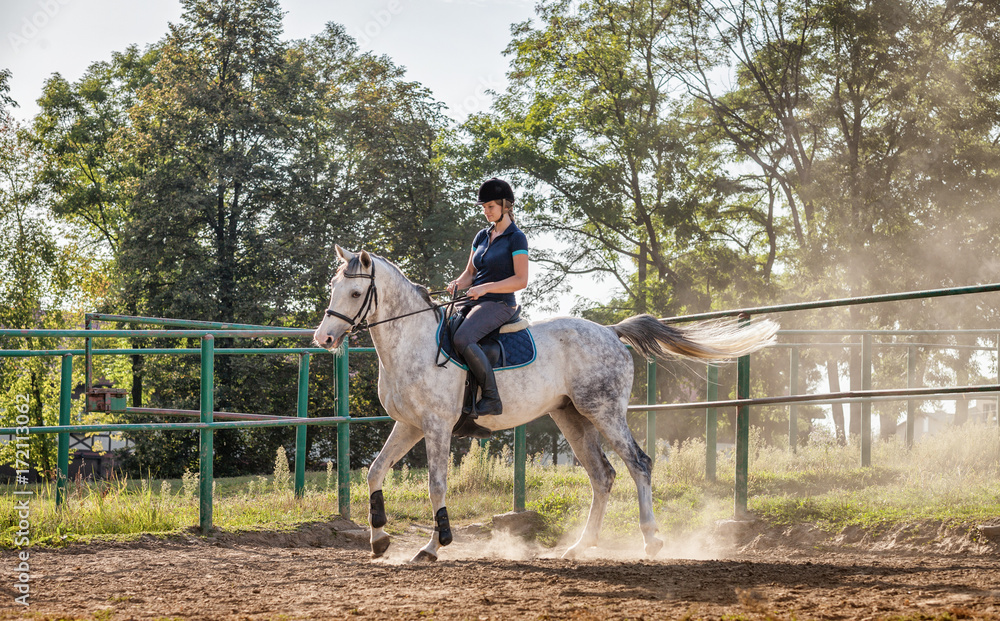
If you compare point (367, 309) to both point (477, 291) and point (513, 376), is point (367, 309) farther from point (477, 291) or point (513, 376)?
point (513, 376)

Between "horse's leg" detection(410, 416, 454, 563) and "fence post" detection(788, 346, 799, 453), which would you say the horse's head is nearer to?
"horse's leg" detection(410, 416, 454, 563)

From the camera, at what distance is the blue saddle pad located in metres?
6.03

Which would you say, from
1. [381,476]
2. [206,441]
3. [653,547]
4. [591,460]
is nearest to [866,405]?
[591,460]

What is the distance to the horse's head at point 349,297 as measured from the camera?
18.8ft

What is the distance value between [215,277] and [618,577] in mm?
21528

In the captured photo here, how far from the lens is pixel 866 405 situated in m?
10.6

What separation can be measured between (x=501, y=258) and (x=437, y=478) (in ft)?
5.32

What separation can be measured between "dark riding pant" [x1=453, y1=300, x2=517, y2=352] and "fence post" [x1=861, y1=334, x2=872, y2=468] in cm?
507

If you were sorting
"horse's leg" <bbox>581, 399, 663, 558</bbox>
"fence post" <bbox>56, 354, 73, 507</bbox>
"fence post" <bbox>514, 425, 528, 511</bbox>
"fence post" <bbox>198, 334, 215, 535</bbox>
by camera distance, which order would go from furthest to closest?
"fence post" <bbox>514, 425, 528, 511</bbox>, "fence post" <bbox>56, 354, 73, 507</bbox>, "fence post" <bbox>198, 334, 215, 535</bbox>, "horse's leg" <bbox>581, 399, 663, 558</bbox>

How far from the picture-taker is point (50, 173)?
2841cm

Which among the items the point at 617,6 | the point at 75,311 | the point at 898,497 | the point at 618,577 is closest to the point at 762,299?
the point at 617,6

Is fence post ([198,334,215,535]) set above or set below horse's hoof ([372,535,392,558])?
above

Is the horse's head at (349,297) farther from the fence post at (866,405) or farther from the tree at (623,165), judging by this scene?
the tree at (623,165)

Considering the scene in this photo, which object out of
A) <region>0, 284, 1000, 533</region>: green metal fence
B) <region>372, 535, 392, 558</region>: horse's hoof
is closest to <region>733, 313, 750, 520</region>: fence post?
<region>0, 284, 1000, 533</region>: green metal fence
